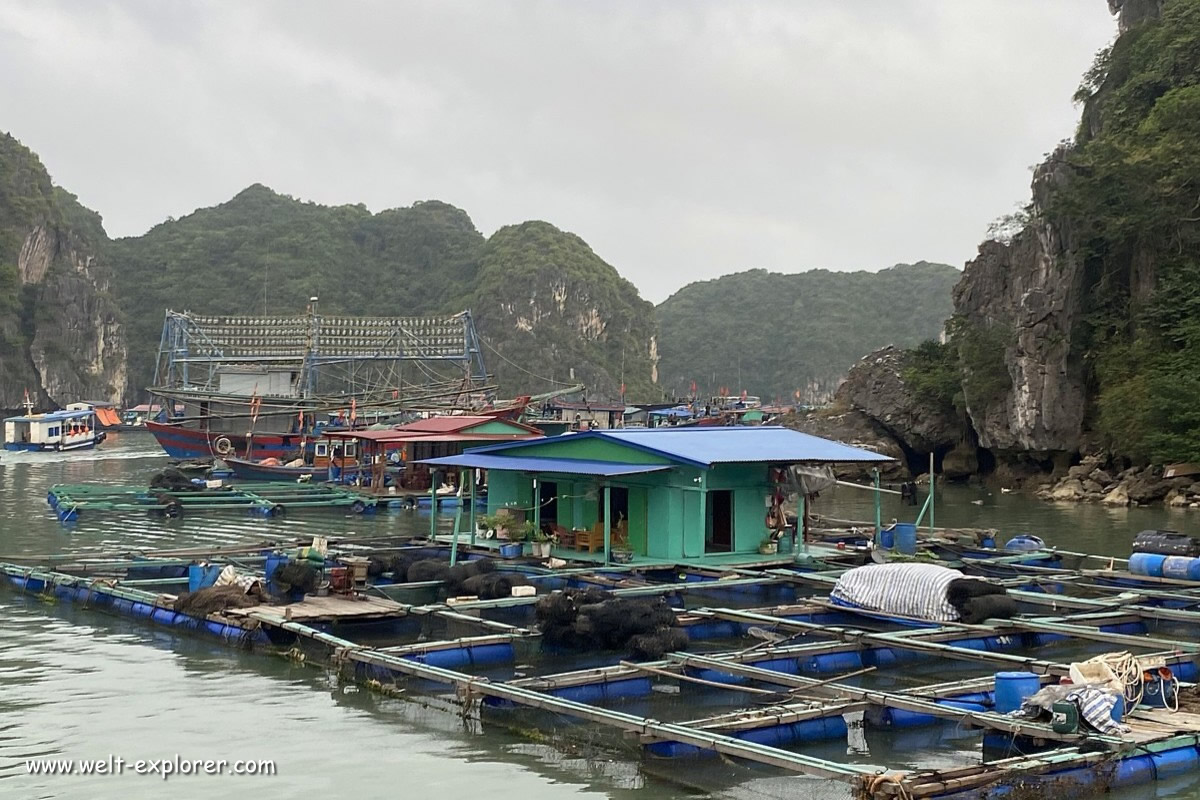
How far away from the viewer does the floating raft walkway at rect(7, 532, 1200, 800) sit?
34.6 feet

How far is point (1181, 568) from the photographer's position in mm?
21641

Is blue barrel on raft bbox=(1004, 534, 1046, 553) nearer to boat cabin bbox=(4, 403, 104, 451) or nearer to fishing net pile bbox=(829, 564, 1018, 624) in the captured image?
fishing net pile bbox=(829, 564, 1018, 624)

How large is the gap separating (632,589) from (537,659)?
348 cm

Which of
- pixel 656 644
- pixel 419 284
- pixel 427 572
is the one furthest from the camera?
pixel 419 284

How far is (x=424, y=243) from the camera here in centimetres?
19162

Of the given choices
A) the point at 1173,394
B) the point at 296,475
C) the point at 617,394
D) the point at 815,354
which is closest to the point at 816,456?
the point at 1173,394

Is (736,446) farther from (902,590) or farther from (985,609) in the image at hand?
(985,609)

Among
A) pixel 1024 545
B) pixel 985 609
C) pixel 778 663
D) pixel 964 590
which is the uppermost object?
pixel 1024 545

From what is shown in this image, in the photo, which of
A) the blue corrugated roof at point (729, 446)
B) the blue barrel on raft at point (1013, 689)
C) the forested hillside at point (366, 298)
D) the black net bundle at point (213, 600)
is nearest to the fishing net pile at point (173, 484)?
the blue corrugated roof at point (729, 446)

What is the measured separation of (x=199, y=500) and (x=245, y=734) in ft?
90.5

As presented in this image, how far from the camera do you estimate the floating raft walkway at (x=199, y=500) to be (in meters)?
36.4

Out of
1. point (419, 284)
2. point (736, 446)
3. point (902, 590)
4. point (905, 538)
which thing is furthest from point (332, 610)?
point (419, 284)

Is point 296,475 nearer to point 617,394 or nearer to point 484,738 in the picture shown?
point 484,738

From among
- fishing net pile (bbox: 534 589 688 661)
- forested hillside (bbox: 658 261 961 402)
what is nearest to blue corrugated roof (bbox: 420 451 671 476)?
fishing net pile (bbox: 534 589 688 661)
